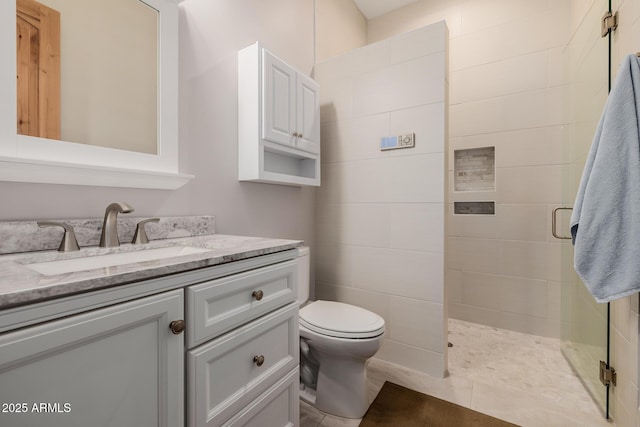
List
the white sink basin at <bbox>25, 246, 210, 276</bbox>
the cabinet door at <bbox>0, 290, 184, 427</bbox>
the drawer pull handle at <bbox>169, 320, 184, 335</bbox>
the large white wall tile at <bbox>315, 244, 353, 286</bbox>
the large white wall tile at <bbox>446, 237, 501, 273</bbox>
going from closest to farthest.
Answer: the cabinet door at <bbox>0, 290, 184, 427</bbox> → the drawer pull handle at <bbox>169, 320, 184, 335</bbox> → the white sink basin at <bbox>25, 246, 210, 276</bbox> → the large white wall tile at <bbox>315, 244, 353, 286</bbox> → the large white wall tile at <bbox>446, 237, 501, 273</bbox>

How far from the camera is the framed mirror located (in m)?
0.87

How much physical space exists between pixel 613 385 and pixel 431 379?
848mm

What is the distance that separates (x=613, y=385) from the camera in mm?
1375

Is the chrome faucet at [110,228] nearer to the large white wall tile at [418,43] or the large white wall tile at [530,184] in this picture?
the large white wall tile at [418,43]

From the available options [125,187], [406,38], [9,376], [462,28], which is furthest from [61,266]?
[462,28]

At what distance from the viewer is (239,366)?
Result: 2.88 feet

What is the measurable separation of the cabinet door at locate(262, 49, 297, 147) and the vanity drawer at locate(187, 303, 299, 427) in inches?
38.9

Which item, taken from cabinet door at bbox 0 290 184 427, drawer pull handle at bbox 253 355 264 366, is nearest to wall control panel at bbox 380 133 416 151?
drawer pull handle at bbox 253 355 264 366

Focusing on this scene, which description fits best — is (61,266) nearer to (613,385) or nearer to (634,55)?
(634,55)

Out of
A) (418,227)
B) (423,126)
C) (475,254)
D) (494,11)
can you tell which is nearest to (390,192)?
(418,227)

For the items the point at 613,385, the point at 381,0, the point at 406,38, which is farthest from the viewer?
the point at 381,0

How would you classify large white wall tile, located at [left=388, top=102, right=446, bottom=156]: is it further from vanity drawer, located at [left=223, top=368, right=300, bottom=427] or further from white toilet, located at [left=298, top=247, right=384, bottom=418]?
vanity drawer, located at [left=223, top=368, right=300, bottom=427]

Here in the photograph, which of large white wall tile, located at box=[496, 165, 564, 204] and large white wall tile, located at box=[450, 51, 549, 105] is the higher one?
large white wall tile, located at box=[450, 51, 549, 105]

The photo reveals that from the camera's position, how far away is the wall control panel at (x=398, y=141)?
6.12 ft
